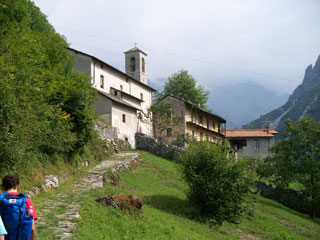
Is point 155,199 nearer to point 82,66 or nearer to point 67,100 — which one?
point 67,100

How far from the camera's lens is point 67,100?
59.9 ft

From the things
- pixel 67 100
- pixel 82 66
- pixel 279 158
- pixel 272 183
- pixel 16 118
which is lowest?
pixel 272 183

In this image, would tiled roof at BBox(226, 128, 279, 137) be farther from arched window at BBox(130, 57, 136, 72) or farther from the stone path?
the stone path

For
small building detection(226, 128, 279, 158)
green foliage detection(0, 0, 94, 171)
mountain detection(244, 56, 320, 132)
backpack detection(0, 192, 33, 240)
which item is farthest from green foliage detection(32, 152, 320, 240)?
mountain detection(244, 56, 320, 132)

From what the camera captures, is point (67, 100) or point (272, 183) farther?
point (272, 183)

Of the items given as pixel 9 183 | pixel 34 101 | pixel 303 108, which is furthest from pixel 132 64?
pixel 303 108

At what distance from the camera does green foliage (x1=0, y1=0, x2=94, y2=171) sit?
464 inches

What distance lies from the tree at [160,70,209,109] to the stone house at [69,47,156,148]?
16067 mm

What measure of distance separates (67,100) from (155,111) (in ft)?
72.0

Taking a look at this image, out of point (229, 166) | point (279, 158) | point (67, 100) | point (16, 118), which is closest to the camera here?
point (16, 118)

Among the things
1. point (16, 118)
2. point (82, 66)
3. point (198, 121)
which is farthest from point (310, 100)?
point (16, 118)

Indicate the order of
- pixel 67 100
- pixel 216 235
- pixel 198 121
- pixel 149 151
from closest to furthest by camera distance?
pixel 216 235, pixel 67 100, pixel 149 151, pixel 198 121

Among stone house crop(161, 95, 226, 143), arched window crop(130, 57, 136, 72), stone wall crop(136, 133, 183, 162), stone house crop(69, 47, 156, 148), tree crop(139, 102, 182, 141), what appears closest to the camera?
stone wall crop(136, 133, 183, 162)

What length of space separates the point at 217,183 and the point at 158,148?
1672cm
